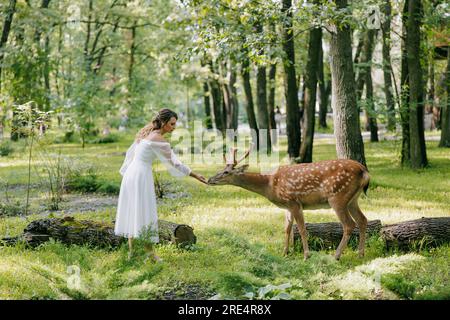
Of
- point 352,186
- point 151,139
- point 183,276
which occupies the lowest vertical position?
point 183,276

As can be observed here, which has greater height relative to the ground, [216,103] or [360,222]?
[216,103]

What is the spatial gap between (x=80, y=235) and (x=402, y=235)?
4369 mm

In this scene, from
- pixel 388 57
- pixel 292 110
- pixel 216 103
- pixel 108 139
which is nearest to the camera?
pixel 292 110

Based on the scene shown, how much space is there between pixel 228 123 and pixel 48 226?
844 inches

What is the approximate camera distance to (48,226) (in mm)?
8320

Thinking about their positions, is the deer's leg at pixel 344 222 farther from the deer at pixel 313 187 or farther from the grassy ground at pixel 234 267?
the grassy ground at pixel 234 267

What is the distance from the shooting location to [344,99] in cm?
1270

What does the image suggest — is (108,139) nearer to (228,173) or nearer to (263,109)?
(263,109)

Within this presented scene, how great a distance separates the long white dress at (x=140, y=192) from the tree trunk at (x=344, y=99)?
5.87 m

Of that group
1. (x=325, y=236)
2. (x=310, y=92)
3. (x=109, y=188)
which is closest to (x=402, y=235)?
(x=325, y=236)

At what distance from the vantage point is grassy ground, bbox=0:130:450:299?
19.4ft
